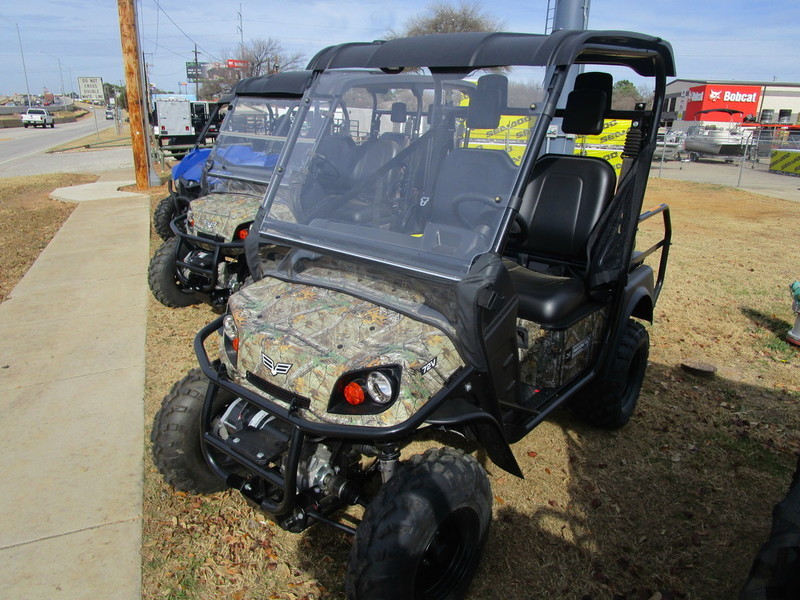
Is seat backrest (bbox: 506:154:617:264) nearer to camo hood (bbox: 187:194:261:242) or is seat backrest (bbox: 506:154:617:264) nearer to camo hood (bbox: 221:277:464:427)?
camo hood (bbox: 221:277:464:427)

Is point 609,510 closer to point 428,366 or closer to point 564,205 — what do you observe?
point 428,366

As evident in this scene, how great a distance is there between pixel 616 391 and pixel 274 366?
2.29 m

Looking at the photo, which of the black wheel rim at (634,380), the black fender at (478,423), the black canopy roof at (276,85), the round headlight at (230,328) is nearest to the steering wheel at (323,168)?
the round headlight at (230,328)

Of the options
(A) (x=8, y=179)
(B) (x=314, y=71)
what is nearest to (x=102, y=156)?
(A) (x=8, y=179)

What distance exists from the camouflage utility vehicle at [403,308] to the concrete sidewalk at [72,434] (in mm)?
551

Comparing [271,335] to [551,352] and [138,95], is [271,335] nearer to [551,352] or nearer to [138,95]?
[551,352]

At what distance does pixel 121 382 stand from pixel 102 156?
22.7m

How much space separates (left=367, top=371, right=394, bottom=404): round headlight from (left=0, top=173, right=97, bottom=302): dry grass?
5.97m

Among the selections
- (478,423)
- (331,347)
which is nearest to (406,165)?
(331,347)

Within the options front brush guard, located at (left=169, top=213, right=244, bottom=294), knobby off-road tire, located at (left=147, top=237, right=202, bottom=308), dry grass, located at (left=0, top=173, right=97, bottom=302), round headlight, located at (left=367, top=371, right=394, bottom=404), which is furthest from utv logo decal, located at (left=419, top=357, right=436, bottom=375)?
dry grass, located at (left=0, top=173, right=97, bottom=302)

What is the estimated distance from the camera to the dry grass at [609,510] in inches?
104

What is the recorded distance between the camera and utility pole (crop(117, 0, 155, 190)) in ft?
42.1

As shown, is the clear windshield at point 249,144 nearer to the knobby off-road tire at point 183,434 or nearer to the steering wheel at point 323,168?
the steering wheel at point 323,168

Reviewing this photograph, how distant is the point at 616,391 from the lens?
11.8ft
